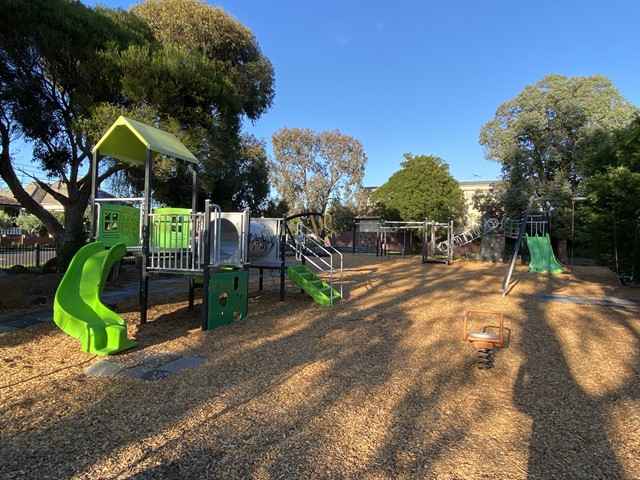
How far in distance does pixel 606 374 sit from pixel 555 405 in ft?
4.52

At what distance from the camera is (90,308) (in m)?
5.59

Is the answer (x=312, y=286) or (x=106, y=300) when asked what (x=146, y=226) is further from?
(x=312, y=286)

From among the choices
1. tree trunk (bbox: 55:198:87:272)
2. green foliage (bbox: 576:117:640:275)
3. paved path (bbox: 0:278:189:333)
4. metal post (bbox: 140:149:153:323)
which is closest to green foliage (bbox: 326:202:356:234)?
green foliage (bbox: 576:117:640:275)

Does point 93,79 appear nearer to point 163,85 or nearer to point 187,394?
point 163,85

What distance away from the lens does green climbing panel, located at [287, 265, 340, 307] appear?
364 inches

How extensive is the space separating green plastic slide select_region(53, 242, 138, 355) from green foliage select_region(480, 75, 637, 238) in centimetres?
2405

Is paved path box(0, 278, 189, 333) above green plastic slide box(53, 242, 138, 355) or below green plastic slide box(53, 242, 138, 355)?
below

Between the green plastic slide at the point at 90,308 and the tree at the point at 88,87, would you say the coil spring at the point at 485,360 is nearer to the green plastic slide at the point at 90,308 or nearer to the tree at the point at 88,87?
the green plastic slide at the point at 90,308

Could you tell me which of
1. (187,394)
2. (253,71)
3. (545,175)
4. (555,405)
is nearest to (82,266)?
(187,394)

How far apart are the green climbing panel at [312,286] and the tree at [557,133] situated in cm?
1841

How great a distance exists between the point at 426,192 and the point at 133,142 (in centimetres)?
2989

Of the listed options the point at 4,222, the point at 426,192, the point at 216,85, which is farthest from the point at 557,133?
the point at 4,222

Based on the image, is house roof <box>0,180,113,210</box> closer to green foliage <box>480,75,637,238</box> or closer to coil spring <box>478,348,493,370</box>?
green foliage <box>480,75,637,238</box>

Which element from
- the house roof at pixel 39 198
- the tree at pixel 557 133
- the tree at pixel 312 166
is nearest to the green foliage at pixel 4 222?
the house roof at pixel 39 198
